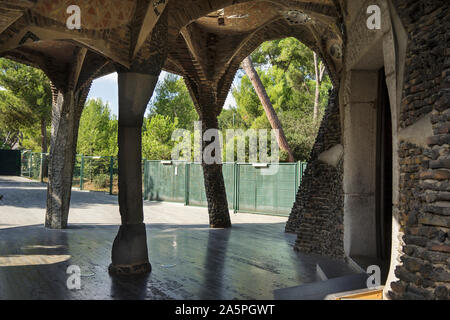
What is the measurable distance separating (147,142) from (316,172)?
2133 cm

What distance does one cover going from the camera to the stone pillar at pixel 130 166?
6016mm

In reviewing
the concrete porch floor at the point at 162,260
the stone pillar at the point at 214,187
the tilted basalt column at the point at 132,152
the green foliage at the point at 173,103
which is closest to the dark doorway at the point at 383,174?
the concrete porch floor at the point at 162,260

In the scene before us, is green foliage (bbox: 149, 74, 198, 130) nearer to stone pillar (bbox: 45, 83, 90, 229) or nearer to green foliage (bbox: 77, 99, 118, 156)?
green foliage (bbox: 77, 99, 118, 156)

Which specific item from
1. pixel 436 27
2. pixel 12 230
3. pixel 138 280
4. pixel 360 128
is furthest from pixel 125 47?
pixel 12 230

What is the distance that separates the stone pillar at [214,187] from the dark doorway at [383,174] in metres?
5.05

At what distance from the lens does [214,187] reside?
10.8 metres

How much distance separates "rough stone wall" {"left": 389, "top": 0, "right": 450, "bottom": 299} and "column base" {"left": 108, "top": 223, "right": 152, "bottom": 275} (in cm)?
349

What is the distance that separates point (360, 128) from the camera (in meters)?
6.34

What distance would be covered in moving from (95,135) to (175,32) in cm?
2750

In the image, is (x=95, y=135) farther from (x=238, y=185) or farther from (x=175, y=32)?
(x=175, y=32)

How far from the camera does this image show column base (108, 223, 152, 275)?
5.92m

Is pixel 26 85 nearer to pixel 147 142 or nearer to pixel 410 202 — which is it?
pixel 147 142

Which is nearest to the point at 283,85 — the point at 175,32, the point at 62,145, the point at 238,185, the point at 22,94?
the point at 238,185

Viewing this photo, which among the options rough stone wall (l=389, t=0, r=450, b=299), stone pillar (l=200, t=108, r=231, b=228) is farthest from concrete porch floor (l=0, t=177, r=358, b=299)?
rough stone wall (l=389, t=0, r=450, b=299)
